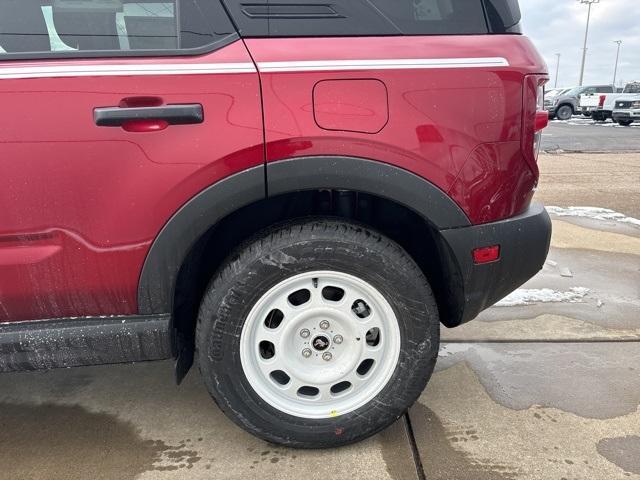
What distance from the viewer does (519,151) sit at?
6.40ft

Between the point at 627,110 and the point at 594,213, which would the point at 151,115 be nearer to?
the point at 594,213

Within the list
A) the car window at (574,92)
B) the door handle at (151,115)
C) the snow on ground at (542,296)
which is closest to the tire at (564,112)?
the car window at (574,92)

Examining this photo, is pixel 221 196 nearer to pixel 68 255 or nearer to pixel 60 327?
pixel 68 255

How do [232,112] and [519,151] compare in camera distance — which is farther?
[519,151]

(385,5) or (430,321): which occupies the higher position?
(385,5)

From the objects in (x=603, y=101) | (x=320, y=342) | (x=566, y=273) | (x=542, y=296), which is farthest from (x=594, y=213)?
(x=603, y=101)

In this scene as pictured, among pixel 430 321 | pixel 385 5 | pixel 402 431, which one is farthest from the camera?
pixel 402 431

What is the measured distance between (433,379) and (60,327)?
1.77 meters

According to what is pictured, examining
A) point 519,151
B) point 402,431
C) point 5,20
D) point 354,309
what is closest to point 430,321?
point 354,309

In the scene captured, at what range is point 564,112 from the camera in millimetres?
29609

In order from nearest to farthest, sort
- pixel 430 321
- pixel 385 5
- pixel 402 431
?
pixel 385 5 < pixel 430 321 < pixel 402 431

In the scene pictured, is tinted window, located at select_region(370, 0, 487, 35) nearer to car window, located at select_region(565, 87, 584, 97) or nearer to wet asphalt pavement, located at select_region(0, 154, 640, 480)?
wet asphalt pavement, located at select_region(0, 154, 640, 480)

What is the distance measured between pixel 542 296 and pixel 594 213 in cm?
285

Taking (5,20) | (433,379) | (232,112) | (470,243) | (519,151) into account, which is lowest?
(433,379)
